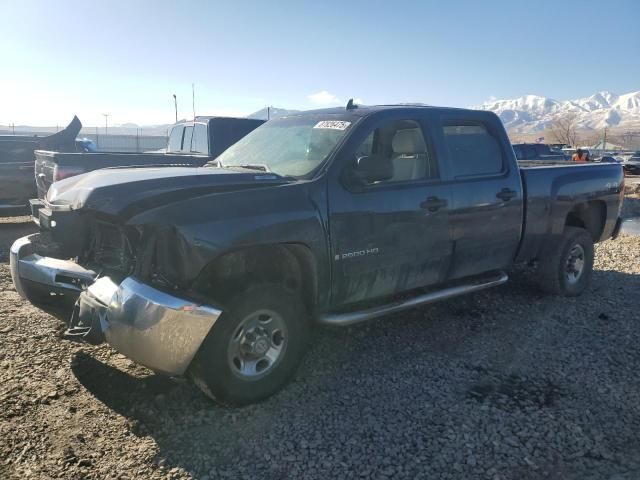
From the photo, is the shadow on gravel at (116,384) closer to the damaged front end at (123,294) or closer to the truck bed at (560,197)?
the damaged front end at (123,294)

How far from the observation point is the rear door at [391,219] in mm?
3775

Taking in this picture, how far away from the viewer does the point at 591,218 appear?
6.27 metres

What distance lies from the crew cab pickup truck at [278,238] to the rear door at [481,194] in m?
0.02

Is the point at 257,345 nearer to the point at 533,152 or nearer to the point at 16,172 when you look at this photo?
the point at 16,172

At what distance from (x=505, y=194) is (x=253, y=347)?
279 centimetres

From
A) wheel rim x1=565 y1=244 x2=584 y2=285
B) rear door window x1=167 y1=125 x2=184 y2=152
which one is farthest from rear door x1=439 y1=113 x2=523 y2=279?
rear door window x1=167 y1=125 x2=184 y2=152

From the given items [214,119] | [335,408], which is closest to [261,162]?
[335,408]

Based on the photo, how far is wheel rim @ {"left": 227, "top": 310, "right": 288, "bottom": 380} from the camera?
3326 mm

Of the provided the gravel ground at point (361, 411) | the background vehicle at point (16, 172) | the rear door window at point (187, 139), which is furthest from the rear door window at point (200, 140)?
the gravel ground at point (361, 411)

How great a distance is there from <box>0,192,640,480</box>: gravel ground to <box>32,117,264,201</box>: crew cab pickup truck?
2050 mm

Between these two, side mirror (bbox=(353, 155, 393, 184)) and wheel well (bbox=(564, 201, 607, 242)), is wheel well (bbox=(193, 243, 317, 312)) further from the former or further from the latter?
wheel well (bbox=(564, 201, 607, 242))

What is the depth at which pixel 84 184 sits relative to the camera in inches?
143

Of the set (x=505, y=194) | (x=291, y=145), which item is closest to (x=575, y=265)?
(x=505, y=194)

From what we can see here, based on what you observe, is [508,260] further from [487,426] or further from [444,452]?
[444,452]
